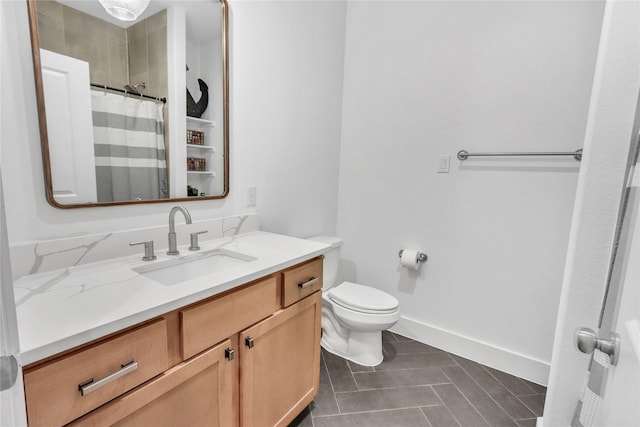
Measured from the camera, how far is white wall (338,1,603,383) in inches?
67.5

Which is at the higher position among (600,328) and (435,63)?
(435,63)

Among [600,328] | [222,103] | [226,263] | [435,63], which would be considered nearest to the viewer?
[600,328]

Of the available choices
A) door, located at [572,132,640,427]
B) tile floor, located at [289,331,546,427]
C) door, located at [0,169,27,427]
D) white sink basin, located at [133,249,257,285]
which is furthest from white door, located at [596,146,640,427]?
tile floor, located at [289,331,546,427]

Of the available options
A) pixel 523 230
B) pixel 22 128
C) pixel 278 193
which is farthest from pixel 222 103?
pixel 523 230

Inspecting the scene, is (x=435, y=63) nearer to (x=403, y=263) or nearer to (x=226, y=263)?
(x=403, y=263)

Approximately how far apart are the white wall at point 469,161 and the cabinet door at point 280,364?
109 centimetres

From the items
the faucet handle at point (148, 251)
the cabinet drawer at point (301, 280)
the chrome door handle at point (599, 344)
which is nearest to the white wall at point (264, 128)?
the faucet handle at point (148, 251)

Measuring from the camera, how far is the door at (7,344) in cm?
34

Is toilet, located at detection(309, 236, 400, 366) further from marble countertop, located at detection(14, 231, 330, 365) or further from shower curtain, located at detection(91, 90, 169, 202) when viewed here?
shower curtain, located at detection(91, 90, 169, 202)

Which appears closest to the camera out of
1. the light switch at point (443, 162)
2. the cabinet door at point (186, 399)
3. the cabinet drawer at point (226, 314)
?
the cabinet door at point (186, 399)

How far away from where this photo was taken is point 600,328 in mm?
705

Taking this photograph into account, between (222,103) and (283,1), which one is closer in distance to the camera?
(222,103)

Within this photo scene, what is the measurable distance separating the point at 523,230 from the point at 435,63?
120cm

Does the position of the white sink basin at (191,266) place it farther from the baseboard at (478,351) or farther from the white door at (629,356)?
the baseboard at (478,351)
